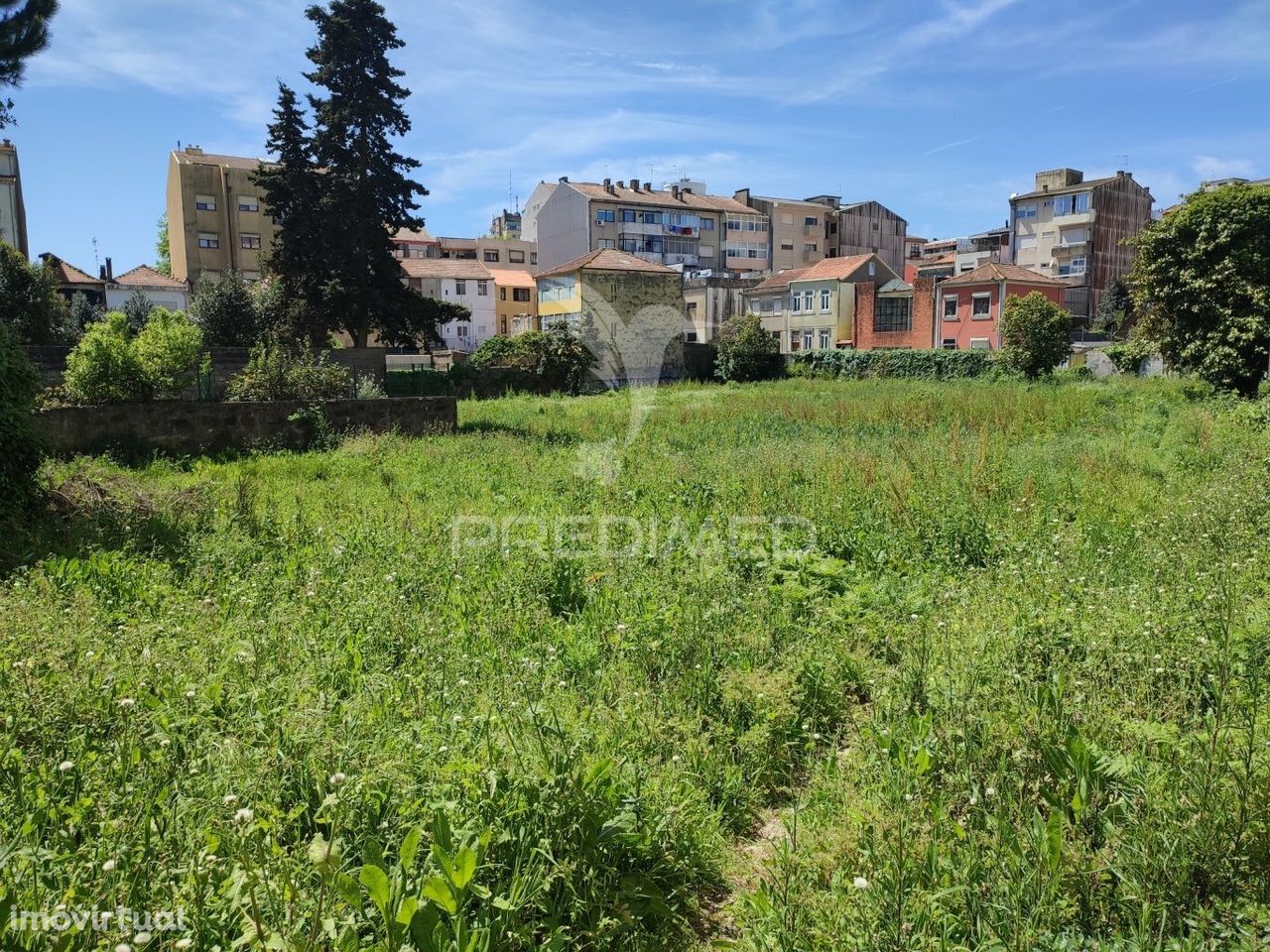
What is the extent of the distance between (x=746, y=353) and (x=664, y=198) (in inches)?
1237

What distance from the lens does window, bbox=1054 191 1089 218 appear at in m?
54.5

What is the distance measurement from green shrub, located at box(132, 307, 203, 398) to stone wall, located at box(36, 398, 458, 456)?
1.37 m

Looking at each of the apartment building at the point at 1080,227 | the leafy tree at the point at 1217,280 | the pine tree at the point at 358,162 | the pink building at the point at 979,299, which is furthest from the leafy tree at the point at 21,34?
the apartment building at the point at 1080,227

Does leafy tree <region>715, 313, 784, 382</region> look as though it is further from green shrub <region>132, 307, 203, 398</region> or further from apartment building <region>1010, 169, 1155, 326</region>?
apartment building <region>1010, 169, 1155, 326</region>

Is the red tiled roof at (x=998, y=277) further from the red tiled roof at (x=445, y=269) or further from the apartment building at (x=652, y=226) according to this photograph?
the red tiled roof at (x=445, y=269)

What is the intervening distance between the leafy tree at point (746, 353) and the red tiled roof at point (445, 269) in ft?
87.2

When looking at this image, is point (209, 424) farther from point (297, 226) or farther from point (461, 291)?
point (461, 291)

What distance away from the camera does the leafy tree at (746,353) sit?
37188mm

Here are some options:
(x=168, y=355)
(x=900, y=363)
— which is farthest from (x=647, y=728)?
(x=900, y=363)

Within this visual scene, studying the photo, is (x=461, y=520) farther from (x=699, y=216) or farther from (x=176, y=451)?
(x=699, y=216)

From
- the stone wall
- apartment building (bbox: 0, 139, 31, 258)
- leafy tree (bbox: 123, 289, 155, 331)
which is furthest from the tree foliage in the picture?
apartment building (bbox: 0, 139, 31, 258)

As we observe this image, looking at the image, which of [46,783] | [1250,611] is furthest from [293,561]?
[1250,611]

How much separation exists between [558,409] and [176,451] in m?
10.7

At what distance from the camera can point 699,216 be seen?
64.8m
